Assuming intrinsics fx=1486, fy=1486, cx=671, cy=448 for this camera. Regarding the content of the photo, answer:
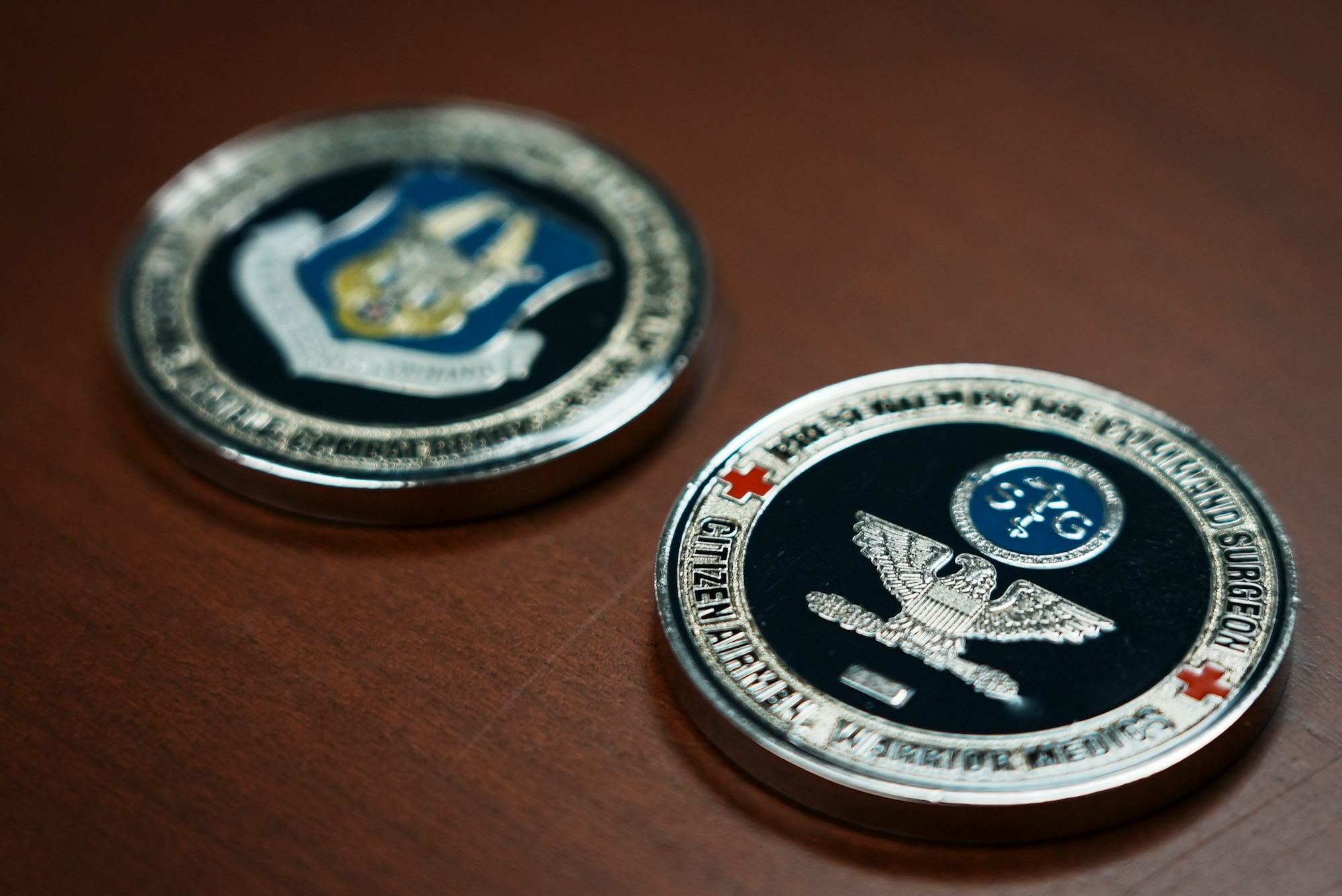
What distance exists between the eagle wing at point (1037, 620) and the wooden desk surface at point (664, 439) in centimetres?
14

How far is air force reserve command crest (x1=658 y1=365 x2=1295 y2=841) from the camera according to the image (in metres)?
1.02

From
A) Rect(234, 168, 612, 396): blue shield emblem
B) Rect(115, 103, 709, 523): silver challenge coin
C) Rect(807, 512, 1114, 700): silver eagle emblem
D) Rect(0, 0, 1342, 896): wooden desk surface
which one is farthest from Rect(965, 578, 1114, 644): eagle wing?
Rect(234, 168, 612, 396): blue shield emblem

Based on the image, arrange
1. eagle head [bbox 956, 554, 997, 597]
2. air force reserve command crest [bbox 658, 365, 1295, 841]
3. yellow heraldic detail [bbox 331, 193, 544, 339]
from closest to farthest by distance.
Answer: air force reserve command crest [bbox 658, 365, 1295, 841]
eagle head [bbox 956, 554, 997, 597]
yellow heraldic detail [bbox 331, 193, 544, 339]

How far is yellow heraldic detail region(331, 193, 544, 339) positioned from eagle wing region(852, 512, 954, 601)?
453mm

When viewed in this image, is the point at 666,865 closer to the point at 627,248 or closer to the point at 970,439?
the point at 970,439

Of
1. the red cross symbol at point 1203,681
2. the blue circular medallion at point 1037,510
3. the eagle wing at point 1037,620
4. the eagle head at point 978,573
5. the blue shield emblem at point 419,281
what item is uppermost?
the blue shield emblem at point 419,281

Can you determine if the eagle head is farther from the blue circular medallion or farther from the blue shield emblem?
the blue shield emblem

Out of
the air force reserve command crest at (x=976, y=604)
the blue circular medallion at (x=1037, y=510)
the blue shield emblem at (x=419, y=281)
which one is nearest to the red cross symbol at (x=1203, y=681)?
the air force reserve command crest at (x=976, y=604)

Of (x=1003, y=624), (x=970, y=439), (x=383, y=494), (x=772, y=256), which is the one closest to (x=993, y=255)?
(x=772, y=256)

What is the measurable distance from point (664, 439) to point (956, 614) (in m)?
0.36

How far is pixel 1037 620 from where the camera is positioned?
1.11m

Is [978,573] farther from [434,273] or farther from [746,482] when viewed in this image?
[434,273]

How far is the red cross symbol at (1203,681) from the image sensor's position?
105cm

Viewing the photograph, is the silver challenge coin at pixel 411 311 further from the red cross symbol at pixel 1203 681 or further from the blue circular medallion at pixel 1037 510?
the red cross symbol at pixel 1203 681
